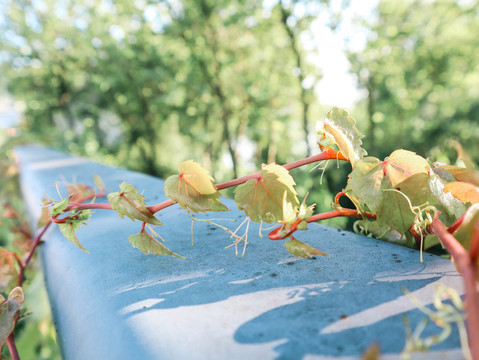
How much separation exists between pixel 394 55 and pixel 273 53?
3010mm

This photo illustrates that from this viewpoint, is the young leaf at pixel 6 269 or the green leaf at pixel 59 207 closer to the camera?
the green leaf at pixel 59 207

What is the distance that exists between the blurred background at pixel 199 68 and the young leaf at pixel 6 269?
5456mm

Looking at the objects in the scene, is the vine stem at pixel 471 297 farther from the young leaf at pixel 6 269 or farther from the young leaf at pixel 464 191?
the young leaf at pixel 6 269

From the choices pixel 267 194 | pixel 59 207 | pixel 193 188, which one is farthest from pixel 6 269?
pixel 267 194

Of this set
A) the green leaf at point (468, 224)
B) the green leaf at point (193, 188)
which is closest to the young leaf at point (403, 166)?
the green leaf at point (468, 224)

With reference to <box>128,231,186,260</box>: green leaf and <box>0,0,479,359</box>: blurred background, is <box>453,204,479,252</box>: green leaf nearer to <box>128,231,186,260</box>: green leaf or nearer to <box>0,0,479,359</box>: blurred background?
<box>128,231,186,260</box>: green leaf

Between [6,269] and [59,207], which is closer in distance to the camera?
[59,207]

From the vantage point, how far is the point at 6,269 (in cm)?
76

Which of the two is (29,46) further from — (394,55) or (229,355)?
(229,355)

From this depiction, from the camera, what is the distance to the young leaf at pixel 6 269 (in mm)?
738

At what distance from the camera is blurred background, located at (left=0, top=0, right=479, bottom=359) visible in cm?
674

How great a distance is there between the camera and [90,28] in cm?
726

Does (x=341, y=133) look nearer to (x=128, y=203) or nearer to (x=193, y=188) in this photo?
(x=193, y=188)

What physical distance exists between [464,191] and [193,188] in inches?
14.5
